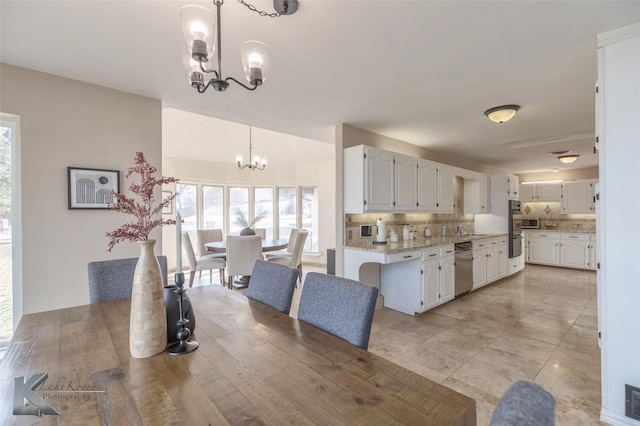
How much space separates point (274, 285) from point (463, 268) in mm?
3556

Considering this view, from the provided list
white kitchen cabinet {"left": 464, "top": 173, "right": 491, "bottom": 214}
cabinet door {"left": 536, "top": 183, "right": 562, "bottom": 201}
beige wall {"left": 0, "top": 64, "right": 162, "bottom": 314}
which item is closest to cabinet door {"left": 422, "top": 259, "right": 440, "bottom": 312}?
white kitchen cabinet {"left": 464, "top": 173, "right": 491, "bottom": 214}

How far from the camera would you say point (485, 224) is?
5.98 meters

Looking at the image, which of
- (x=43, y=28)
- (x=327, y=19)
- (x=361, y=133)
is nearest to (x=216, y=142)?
(x=361, y=133)

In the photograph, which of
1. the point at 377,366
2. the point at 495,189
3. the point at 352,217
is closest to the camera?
the point at 377,366

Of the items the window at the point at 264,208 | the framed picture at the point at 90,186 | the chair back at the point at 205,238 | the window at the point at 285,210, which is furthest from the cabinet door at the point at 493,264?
the framed picture at the point at 90,186

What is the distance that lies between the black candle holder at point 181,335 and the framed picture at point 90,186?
172 centimetres

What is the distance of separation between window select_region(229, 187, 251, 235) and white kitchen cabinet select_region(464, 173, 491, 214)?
512 centimetres

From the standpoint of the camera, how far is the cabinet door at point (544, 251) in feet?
21.7

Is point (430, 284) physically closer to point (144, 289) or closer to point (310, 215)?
point (144, 289)

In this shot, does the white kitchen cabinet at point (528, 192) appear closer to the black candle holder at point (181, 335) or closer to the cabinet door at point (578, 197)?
the cabinet door at point (578, 197)

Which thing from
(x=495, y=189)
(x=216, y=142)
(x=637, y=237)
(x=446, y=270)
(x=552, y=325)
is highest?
(x=216, y=142)

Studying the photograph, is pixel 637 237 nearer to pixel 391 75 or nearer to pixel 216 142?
pixel 391 75

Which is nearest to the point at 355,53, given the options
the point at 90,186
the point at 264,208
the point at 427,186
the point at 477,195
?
the point at 90,186

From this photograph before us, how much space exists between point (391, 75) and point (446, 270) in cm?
278
